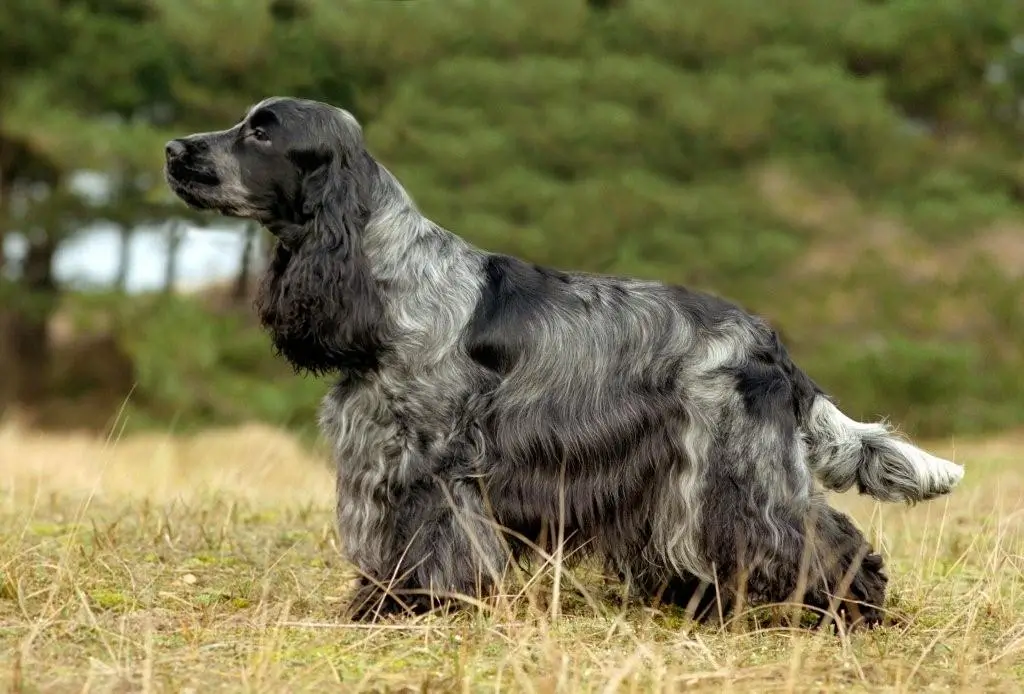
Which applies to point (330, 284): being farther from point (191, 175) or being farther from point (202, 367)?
point (202, 367)

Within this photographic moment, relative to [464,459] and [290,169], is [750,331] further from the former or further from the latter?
[290,169]

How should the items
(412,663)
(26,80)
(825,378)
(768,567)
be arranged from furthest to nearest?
(26,80)
(825,378)
(768,567)
(412,663)

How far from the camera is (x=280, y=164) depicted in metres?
4.24

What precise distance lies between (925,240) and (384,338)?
435 inches

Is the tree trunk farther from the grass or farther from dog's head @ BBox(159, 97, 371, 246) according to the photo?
dog's head @ BBox(159, 97, 371, 246)

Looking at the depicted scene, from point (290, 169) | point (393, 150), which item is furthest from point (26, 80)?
point (290, 169)

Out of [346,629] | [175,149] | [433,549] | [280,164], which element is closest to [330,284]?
[280,164]

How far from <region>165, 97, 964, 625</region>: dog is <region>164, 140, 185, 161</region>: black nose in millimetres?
12

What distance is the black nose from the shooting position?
4.26 m

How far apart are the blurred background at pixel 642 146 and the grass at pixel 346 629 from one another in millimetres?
7407

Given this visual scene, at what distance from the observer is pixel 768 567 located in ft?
13.3

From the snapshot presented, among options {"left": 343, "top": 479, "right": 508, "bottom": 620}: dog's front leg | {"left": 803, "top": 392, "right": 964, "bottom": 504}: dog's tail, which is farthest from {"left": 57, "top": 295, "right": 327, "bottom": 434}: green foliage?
{"left": 803, "top": 392, "right": 964, "bottom": 504}: dog's tail

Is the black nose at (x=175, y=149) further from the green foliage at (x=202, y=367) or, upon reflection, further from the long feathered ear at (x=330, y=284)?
the green foliage at (x=202, y=367)

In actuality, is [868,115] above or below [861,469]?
above
